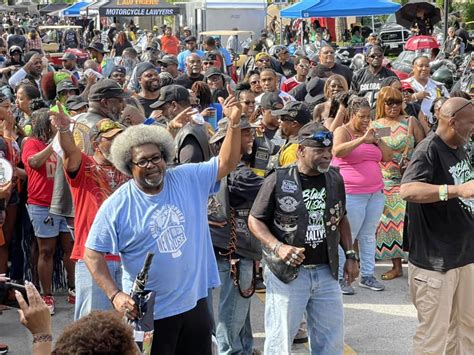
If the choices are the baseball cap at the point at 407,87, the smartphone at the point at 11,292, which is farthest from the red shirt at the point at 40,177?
the baseball cap at the point at 407,87

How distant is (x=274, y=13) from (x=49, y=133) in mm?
33983

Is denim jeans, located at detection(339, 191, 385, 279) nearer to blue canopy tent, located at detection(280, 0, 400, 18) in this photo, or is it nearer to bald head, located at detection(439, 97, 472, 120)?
bald head, located at detection(439, 97, 472, 120)

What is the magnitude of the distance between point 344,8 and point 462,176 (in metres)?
16.5

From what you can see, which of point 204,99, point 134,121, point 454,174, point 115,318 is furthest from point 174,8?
point 115,318

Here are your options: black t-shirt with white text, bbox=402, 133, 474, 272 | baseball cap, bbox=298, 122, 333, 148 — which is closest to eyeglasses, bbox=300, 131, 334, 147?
baseball cap, bbox=298, 122, 333, 148

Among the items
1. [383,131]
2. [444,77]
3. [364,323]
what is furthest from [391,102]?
[444,77]

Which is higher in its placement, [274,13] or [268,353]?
[274,13]

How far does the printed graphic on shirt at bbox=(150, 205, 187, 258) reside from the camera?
4.65 metres

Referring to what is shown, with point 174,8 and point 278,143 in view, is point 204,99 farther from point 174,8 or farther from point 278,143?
point 174,8

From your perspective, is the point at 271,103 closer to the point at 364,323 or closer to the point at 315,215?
the point at 364,323

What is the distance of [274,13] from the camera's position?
4050 cm

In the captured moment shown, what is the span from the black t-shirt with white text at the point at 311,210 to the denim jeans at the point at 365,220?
101 inches

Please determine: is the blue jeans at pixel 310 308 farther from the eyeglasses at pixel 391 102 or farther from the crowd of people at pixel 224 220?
the eyeglasses at pixel 391 102

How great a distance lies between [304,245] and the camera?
5.36 meters
